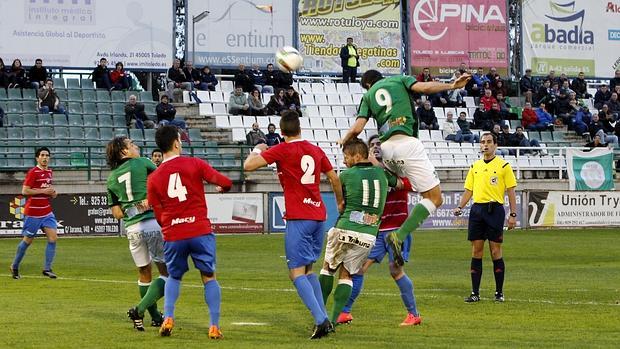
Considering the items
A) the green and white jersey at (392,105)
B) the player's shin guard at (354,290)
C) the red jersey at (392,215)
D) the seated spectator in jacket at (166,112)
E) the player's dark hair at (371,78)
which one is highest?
the seated spectator in jacket at (166,112)

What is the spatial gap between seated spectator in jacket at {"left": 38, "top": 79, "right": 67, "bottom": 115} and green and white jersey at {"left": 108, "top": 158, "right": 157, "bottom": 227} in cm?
2434

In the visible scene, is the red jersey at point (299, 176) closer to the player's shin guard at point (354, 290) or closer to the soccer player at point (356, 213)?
the soccer player at point (356, 213)

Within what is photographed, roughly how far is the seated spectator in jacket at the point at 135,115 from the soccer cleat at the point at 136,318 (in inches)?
1003

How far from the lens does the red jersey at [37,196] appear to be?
21438 millimetres

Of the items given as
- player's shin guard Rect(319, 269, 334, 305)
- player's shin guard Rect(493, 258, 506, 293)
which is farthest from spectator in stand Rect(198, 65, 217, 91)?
player's shin guard Rect(319, 269, 334, 305)

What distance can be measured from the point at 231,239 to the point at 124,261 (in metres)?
7.33

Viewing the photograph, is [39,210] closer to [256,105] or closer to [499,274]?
[499,274]

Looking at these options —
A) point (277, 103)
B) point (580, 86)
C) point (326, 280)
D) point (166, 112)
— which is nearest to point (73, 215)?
point (166, 112)

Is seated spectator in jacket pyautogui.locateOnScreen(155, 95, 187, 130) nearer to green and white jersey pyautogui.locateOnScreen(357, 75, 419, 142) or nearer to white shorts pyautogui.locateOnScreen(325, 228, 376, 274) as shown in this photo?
green and white jersey pyautogui.locateOnScreen(357, 75, 419, 142)

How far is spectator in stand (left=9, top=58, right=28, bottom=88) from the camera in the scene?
127ft

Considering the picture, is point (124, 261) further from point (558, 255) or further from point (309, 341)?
point (309, 341)

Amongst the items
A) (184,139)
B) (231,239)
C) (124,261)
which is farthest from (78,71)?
(124,261)

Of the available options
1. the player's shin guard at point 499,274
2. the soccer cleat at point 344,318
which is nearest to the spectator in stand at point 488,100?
the player's shin guard at point 499,274

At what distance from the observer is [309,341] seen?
1237 centimetres
